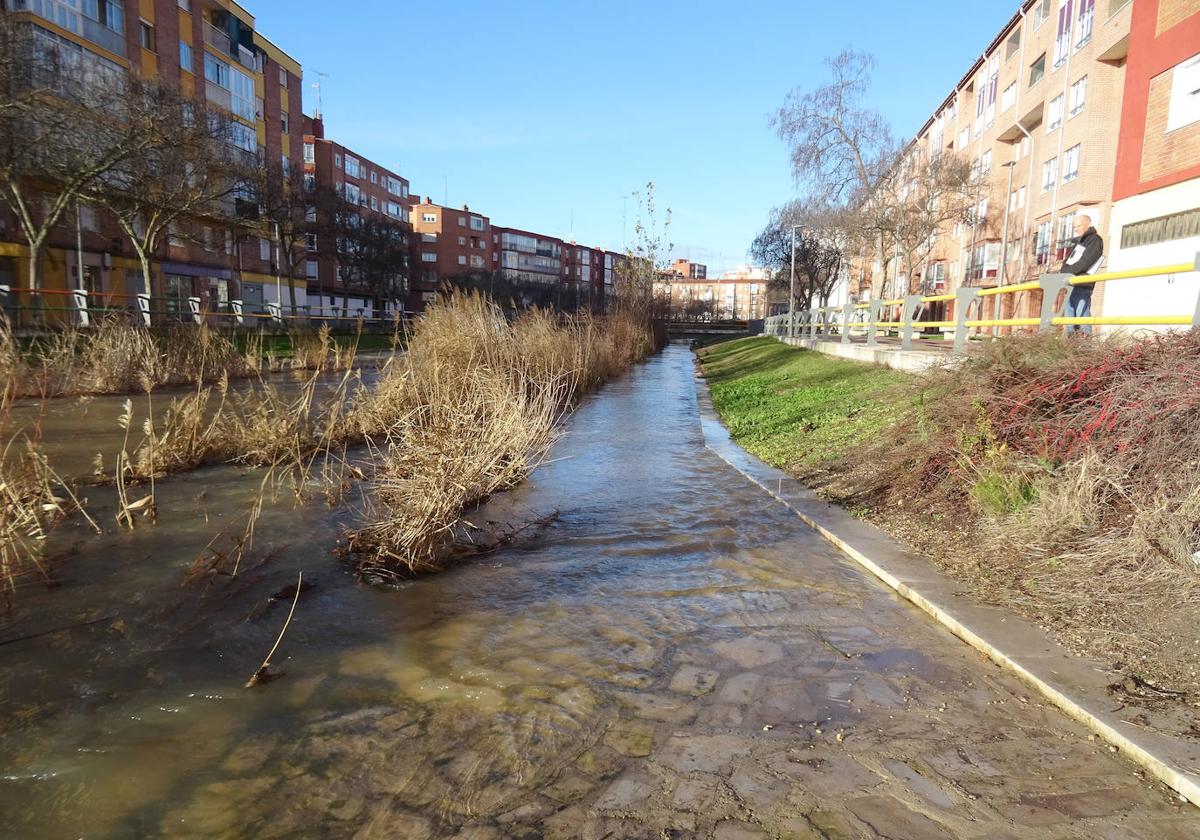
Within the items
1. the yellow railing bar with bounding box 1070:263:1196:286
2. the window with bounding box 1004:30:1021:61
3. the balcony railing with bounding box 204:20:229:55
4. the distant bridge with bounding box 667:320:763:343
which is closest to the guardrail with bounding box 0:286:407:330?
the yellow railing bar with bounding box 1070:263:1196:286

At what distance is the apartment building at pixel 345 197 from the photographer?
5325 cm

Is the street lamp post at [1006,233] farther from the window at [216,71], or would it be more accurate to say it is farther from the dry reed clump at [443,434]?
the window at [216,71]

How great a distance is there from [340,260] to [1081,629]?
5116 cm

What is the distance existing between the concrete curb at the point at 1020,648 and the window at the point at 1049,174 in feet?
109

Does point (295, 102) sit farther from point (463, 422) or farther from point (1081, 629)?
point (1081, 629)

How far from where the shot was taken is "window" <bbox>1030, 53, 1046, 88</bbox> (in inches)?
1299

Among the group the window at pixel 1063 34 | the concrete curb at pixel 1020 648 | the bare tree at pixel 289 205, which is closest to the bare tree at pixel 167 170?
the bare tree at pixel 289 205

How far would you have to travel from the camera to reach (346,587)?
4270mm

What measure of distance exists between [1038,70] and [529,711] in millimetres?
40998

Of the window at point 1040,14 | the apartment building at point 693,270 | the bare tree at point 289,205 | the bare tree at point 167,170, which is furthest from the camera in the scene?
the apartment building at point 693,270

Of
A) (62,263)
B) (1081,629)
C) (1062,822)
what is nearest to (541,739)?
(1062,822)

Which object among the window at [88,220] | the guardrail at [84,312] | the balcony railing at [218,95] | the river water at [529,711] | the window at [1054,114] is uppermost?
the balcony railing at [218,95]

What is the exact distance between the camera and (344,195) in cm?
4859

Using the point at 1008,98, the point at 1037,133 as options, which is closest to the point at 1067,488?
the point at 1037,133
